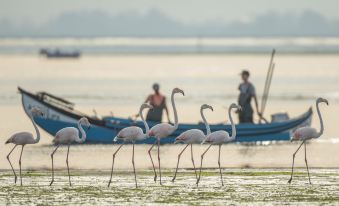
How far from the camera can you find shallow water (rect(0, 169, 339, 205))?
2142 cm

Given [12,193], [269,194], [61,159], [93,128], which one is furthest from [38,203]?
[93,128]

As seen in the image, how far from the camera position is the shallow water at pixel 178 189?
21.4m

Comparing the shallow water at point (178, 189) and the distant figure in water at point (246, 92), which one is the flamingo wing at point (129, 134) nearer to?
the shallow water at point (178, 189)

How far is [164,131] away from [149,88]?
5075 centimetres

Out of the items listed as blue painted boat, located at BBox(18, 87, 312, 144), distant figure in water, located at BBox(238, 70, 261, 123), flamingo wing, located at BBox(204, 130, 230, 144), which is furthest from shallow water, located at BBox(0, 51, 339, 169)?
flamingo wing, located at BBox(204, 130, 230, 144)

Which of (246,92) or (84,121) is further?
(246,92)

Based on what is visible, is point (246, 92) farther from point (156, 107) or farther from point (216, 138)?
point (216, 138)

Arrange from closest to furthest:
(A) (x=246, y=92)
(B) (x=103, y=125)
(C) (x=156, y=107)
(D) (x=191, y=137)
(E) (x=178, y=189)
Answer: (E) (x=178, y=189) → (D) (x=191, y=137) → (A) (x=246, y=92) → (C) (x=156, y=107) → (B) (x=103, y=125)

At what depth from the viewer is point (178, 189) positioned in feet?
76.4

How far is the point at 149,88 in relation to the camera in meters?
75.9

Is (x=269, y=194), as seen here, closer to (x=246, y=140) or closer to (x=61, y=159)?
(x=61, y=159)

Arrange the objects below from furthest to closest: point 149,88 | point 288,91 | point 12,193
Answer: point 149,88 → point 288,91 → point 12,193

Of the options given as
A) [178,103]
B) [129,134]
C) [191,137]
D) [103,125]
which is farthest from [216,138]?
[178,103]

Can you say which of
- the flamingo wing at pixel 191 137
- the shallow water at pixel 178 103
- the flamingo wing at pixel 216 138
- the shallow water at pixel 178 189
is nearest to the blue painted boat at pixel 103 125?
the shallow water at pixel 178 103
